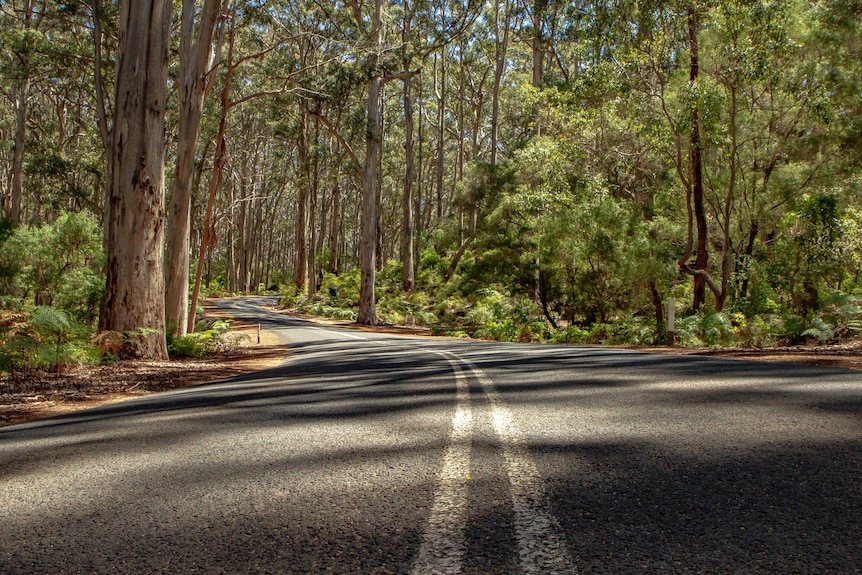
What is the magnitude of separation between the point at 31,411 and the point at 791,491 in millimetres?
7503

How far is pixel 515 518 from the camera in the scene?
2.57m

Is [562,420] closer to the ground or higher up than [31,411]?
higher up

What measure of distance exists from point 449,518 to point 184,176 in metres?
14.9

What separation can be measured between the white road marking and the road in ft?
0.03

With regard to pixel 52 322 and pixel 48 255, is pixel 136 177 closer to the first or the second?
pixel 52 322

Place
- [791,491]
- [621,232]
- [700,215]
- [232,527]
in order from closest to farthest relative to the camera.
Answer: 1. [232,527]
2. [791,491]
3. [700,215]
4. [621,232]

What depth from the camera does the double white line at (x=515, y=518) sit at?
85.0 inches

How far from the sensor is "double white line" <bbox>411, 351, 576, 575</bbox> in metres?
2.16

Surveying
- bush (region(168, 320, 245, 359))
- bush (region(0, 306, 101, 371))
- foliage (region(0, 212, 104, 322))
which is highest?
foliage (region(0, 212, 104, 322))

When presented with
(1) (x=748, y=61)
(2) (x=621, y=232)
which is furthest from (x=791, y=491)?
(2) (x=621, y=232)

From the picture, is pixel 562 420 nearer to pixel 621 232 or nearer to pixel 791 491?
pixel 791 491

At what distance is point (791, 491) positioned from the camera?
288 centimetres

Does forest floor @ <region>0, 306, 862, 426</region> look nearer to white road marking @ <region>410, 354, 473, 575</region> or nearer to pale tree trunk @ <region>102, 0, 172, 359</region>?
pale tree trunk @ <region>102, 0, 172, 359</region>

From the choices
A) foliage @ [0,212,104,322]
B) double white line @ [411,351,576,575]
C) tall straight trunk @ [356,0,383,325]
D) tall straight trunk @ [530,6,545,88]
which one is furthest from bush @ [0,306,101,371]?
tall straight trunk @ [530,6,545,88]
